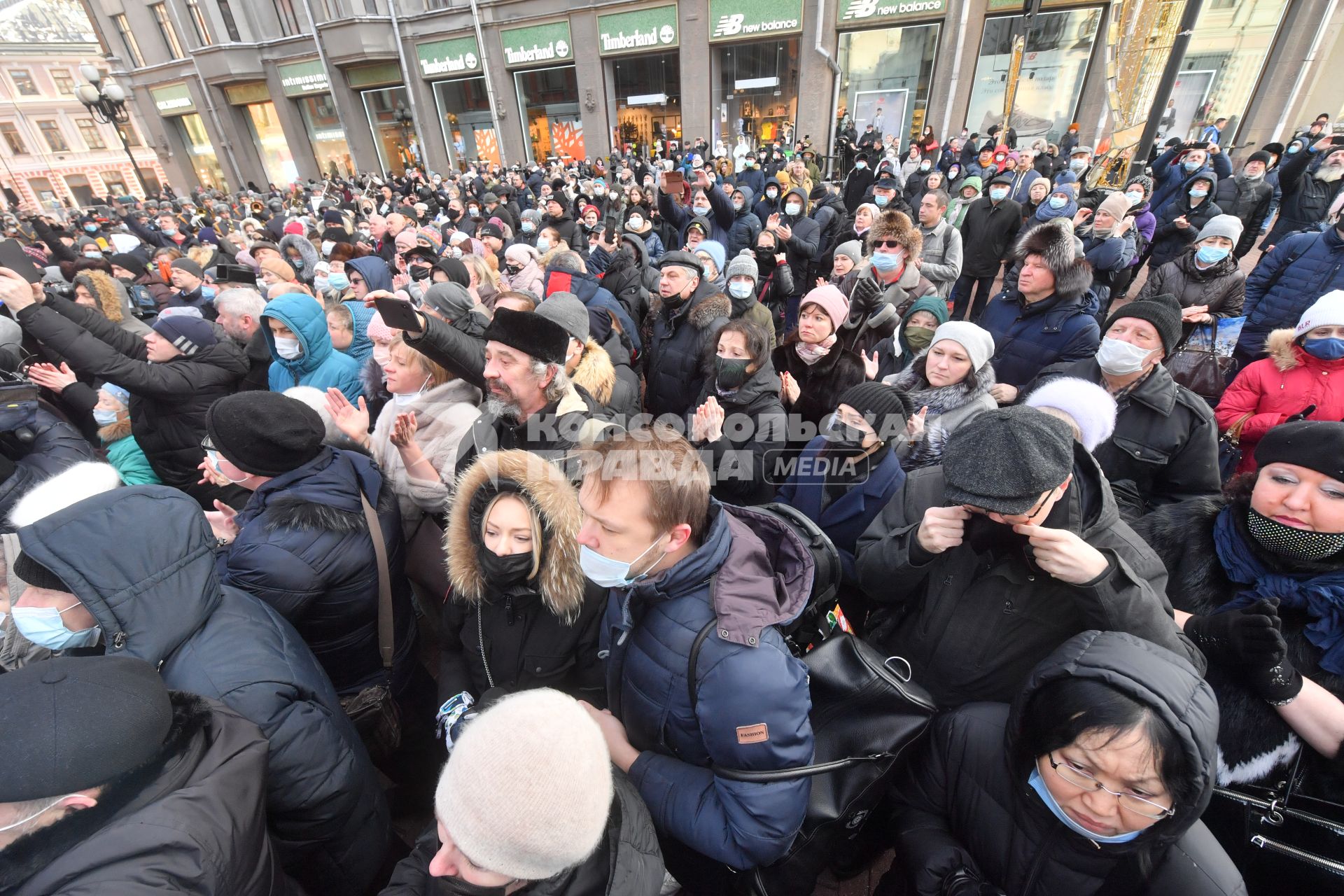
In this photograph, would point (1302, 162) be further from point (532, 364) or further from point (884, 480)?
point (532, 364)

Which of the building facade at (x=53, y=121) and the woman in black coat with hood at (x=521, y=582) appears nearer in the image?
the woman in black coat with hood at (x=521, y=582)

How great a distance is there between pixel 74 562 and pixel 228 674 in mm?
467

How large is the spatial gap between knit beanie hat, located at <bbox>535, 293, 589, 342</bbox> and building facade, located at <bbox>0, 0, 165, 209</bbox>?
48.7m

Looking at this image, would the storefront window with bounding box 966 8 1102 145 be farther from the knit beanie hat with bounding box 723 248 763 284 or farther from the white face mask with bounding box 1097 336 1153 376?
the white face mask with bounding box 1097 336 1153 376

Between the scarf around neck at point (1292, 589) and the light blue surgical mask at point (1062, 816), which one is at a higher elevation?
the scarf around neck at point (1292, 589)

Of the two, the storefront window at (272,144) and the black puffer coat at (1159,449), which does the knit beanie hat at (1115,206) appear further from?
the storefront window at (272,144)

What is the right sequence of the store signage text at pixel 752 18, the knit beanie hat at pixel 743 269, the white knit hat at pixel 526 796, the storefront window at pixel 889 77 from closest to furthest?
the white knit hat at pixel 526 796, the knit beanie hat at pixel 743 269, the storefront window at pixel 889 77, the store signage text at pixel 752 18

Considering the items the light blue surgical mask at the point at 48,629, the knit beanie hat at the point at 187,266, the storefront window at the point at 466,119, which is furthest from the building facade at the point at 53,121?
the light blue surgical mask at the point at 48,629

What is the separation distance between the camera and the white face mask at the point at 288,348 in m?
3.45

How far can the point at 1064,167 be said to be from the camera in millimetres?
11547

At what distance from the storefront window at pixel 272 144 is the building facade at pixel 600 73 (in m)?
0.10

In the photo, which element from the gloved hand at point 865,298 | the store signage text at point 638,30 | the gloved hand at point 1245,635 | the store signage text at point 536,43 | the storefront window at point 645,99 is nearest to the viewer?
the gloved hand at point 1245,635

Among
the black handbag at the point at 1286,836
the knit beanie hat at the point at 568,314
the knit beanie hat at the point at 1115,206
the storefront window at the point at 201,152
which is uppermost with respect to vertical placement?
the storefront window at the point at 201,152

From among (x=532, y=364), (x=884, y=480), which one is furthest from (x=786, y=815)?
(x=532, y=364)
